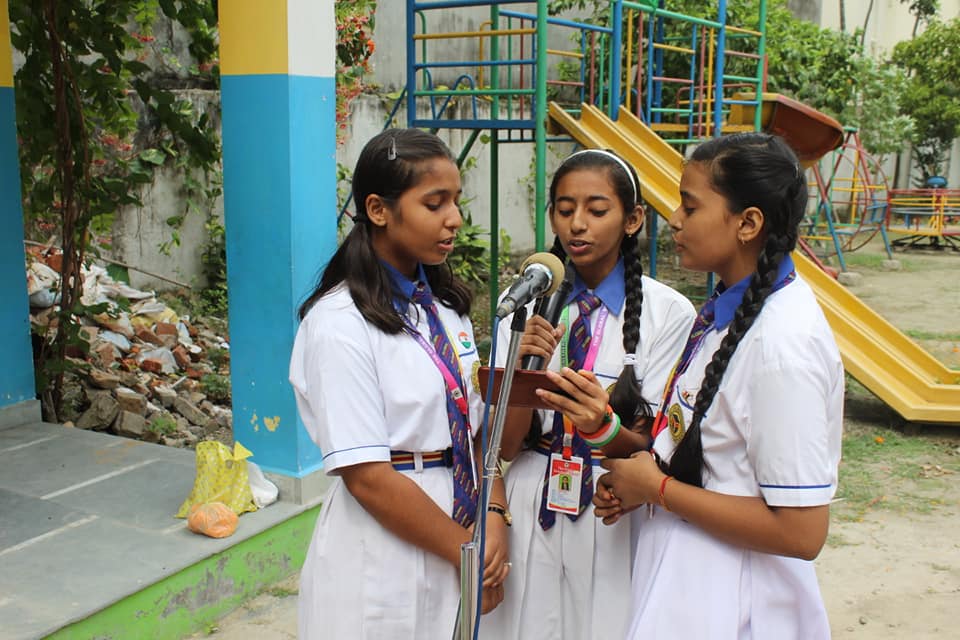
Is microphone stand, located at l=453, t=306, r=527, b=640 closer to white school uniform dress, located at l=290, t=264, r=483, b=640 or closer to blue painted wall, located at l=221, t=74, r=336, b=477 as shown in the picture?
white school uniform dress, located at l=290, t=264, r=483, b=640

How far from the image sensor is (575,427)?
1935 millimetres

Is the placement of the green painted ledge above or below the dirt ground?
above

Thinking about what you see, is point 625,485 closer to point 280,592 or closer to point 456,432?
point 456,432

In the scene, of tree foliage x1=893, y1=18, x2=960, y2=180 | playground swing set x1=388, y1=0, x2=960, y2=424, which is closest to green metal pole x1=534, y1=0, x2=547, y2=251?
playground swing set x1=388, y1=0, x2=960, y2=424

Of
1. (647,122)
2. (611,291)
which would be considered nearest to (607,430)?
(611,291)

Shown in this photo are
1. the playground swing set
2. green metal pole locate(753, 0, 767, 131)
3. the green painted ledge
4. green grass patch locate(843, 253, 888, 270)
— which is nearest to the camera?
the green painted ledge

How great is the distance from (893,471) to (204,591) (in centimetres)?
365

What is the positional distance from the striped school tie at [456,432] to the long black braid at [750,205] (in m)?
0.45

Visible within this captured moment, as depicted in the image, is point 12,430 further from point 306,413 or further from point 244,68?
point 306,413

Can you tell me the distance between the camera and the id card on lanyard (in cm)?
197

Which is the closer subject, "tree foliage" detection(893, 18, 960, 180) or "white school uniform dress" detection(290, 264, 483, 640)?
"white school uniform dress" detection(290, 264, 483, 640)

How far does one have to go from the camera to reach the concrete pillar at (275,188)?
11.1ft

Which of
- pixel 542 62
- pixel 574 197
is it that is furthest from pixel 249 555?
pixel 542 62

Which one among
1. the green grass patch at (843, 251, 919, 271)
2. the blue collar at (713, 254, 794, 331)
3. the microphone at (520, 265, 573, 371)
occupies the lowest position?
the green grass patch at (843, 251, 919, 271)
